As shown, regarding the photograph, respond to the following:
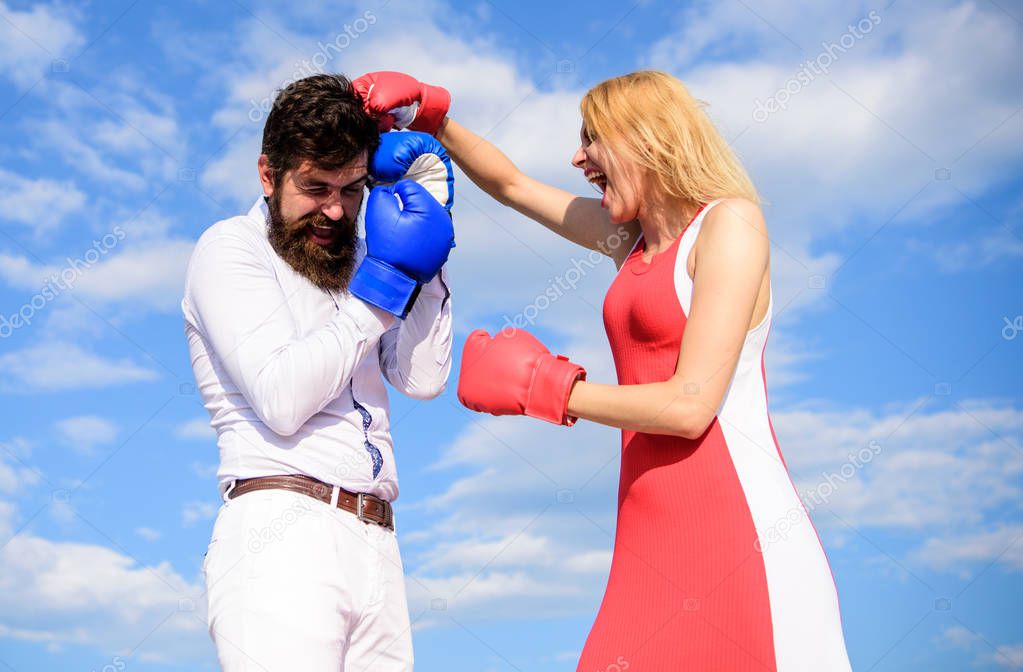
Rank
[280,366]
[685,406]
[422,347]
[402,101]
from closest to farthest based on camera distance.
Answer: [685,406], [280,366], [422,347], [402,101]

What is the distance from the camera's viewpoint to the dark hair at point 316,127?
3.44 metres

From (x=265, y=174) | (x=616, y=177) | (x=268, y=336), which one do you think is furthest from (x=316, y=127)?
(x=616, y=177)

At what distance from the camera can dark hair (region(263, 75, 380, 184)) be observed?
344cm

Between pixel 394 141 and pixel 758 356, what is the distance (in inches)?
60.7

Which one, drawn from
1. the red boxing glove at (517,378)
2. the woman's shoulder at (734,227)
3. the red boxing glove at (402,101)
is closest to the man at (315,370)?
the red boxing glove at (402,101)

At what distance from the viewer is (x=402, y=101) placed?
3.85 metres

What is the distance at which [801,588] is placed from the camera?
272 centimetres

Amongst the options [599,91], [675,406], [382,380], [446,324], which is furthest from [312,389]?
[599,91]

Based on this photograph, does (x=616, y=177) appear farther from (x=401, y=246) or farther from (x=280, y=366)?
(x=280, y=366)

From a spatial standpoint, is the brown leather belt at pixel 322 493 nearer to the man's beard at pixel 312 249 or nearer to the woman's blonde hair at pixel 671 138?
the man's beard at pixel 312 249

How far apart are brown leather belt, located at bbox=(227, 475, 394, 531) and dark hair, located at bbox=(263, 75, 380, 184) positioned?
3.82 feet

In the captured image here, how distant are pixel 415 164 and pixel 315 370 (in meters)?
0.97

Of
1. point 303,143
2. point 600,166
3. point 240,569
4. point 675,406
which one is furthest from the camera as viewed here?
point 303,143

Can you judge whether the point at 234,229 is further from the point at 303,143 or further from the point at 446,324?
the point at 446,324
